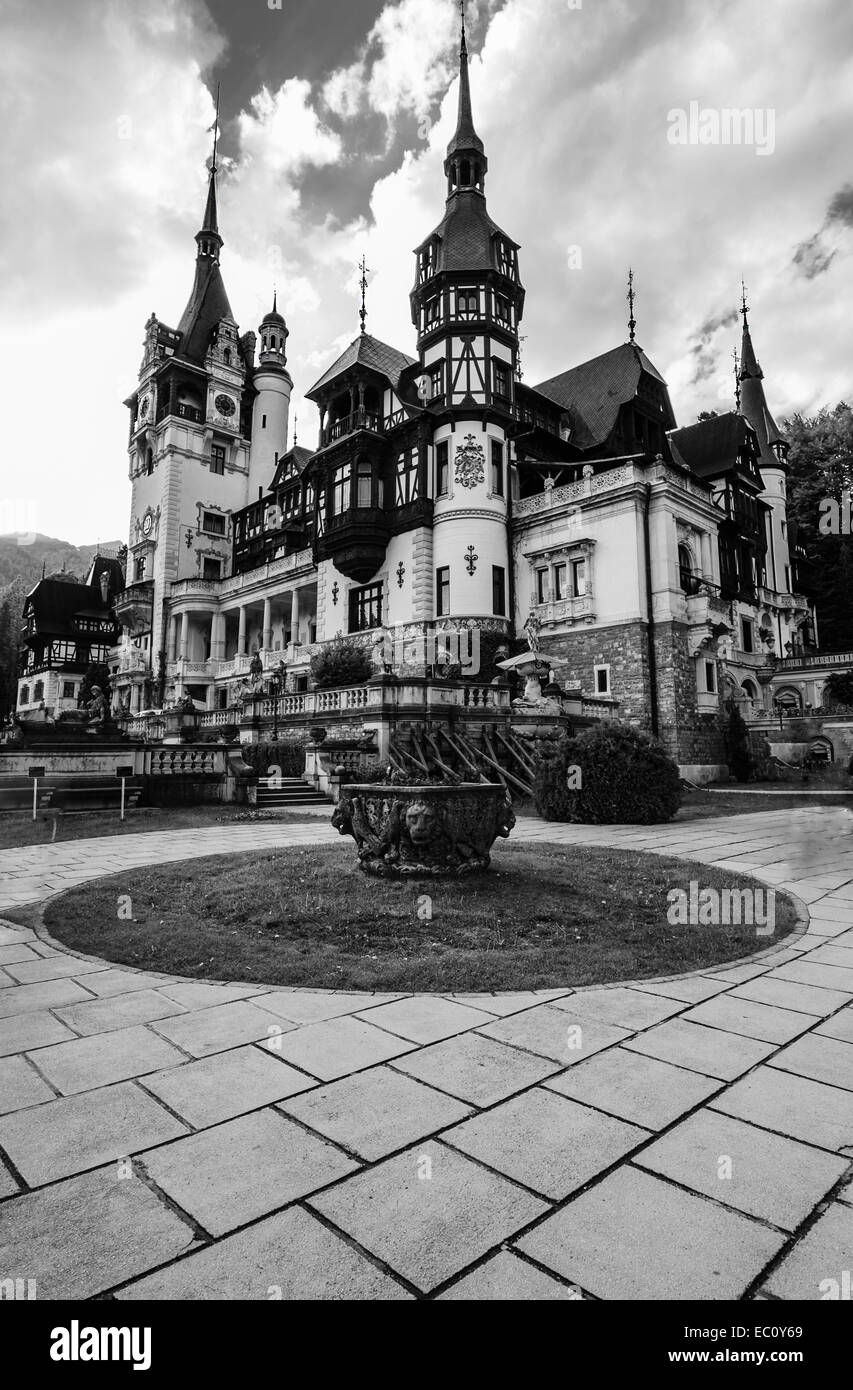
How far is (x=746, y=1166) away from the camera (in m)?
2.69

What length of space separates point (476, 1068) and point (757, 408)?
55.5 m

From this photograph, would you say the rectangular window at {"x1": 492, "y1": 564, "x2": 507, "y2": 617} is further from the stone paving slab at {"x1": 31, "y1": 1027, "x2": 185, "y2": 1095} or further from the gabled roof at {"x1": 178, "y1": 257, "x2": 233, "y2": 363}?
the gabled roof at {"x1": 178, "y1": 257, "x2": 233, "y2": 363}

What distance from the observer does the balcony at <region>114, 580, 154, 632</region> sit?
171 feet

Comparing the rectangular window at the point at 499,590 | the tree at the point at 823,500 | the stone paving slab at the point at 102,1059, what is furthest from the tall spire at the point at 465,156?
the stone paving slab at the point at 102,1059

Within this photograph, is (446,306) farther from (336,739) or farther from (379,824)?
(379,824)

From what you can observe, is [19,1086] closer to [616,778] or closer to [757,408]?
[616,778]

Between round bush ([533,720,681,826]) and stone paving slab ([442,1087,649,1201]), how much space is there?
38.8 feet

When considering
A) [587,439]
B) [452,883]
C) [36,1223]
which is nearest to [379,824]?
[452,883]

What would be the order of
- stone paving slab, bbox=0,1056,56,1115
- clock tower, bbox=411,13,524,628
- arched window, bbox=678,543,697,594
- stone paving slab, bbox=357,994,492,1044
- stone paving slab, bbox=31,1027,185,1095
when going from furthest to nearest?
clock tower, bbox=411,13,524,628, arched window, bbox=678,543,697,594, stone paving slab, bbox=357,994,492,1044, stone paving slab, bbox=31,1027,185,1095, stone paving slab, bbox=0,1056,56,1115

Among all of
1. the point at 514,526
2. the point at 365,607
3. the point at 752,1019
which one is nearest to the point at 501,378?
the point at 514,526

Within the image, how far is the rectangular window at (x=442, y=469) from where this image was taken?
3425 centimetres

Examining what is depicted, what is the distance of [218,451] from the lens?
55.2m

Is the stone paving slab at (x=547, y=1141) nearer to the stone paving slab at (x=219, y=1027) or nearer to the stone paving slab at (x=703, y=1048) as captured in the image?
the stone paving slab at (x=703, y=1048)

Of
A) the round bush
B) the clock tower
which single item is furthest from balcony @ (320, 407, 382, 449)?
the round bush
